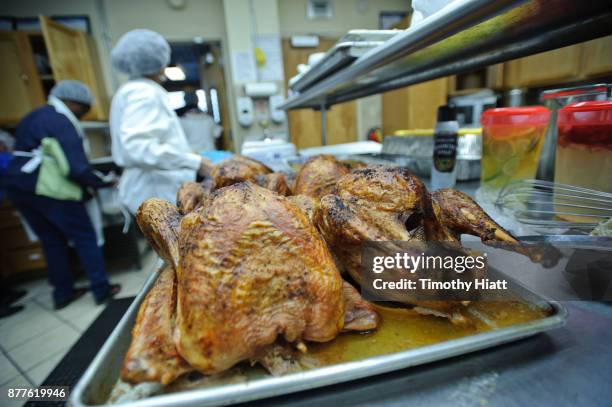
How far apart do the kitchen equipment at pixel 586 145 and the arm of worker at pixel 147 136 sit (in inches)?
70.0

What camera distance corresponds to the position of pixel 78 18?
3582mm

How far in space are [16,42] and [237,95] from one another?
2456mm

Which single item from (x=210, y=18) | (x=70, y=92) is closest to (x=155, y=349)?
(x=70, y=92)

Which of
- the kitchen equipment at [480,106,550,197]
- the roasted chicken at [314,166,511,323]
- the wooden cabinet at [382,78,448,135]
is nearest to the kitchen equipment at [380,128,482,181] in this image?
the kitchen equipment at [480,106,550,197]

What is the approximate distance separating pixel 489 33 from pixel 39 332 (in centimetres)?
308

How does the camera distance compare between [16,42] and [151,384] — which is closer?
[151,384]

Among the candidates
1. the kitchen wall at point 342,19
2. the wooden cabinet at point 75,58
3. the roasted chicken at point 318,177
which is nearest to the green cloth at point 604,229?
the roasted chicken at point 318,177

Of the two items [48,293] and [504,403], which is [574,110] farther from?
[48,293]

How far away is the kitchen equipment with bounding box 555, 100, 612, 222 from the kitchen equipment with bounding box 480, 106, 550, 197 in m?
0.18

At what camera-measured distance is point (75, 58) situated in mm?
3311

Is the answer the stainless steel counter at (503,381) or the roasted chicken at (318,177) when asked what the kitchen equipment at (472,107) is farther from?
the stainless steel counter at (503,381)

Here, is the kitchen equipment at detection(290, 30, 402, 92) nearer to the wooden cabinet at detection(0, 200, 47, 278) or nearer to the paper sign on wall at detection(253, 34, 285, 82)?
the paper sign on wall at detection(253, 34, 285, 82)

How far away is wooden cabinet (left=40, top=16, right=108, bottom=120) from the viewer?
9.77 ft

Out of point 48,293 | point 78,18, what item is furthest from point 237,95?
point 48,293
